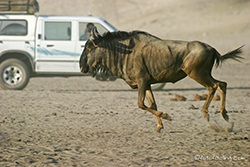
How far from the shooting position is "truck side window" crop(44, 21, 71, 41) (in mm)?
14719

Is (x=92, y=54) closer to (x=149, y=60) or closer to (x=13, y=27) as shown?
(x=149, y=60)

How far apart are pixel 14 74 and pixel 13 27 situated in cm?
144

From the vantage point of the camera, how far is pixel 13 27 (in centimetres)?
1481

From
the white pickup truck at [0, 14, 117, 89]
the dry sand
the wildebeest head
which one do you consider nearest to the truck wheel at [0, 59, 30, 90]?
the white pickup truck at [0, 14, 117, 89]

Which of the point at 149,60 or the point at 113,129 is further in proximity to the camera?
the point at 113,129

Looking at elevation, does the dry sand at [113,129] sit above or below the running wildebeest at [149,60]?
below

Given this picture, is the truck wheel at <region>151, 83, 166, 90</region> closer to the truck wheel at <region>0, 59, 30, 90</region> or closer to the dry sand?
the dry sand

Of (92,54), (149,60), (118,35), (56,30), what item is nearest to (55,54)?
(56,30)

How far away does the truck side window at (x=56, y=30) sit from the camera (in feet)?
48.3

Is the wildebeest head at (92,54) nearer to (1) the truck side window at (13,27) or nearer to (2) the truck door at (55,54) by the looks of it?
(2) the truck door at (55,54)

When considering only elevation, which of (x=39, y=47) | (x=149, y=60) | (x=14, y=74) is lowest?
A: (x=14, y=74)

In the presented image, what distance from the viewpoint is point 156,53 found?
331 inches

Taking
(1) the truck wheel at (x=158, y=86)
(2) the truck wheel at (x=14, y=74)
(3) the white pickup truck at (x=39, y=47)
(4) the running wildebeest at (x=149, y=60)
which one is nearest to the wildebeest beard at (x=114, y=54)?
(4) the running wildebeest at (x=149, y=60)

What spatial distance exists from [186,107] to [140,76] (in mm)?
3635
